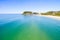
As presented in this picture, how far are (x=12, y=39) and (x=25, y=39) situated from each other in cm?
68

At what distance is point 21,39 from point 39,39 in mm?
952

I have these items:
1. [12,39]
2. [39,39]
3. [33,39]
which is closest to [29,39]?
[33,39]

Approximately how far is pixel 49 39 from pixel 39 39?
532 millimetres

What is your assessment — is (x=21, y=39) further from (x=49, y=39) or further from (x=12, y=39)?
(x=49, y=39)

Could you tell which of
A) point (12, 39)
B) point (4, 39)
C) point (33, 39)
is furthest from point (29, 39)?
point (4, 39)

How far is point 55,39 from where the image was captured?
16.0 ft

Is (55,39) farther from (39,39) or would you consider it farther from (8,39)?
(8,39)

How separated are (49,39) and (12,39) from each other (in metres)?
1.96

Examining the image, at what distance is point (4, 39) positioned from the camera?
16.1ft

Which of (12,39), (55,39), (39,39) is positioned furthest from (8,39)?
(55,39)

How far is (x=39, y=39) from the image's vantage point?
16.1 ft

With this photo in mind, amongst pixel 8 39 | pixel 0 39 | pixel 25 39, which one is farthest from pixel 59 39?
pixel 0 39

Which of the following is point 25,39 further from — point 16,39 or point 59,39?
point 59,39

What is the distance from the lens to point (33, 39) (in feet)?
16.1
